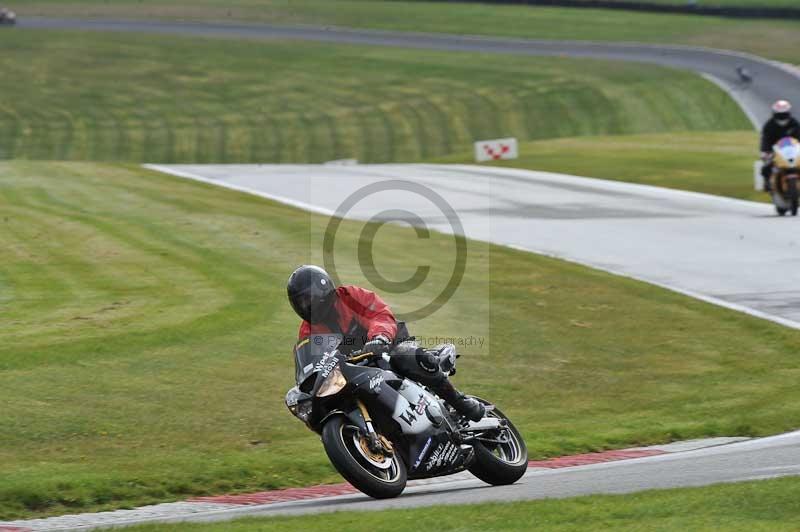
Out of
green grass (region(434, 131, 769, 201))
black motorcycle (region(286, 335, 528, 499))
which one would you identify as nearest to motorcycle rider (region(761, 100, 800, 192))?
green grass (region(434, 131, 769, 201))

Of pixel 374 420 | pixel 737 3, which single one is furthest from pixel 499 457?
pixel 737 3

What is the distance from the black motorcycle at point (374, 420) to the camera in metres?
10.0

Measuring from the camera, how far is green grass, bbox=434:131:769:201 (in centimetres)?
3691

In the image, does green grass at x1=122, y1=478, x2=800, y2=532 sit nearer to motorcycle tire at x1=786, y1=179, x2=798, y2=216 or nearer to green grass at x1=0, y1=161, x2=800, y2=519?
green grass at x1=0, y1=161, x2=800, y2=519

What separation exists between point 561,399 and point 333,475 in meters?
3.79

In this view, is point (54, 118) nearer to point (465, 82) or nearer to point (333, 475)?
point (465, 82)

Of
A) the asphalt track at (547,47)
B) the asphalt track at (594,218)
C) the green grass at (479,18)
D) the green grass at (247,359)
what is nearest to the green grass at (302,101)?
the asphalt track at (547,47)

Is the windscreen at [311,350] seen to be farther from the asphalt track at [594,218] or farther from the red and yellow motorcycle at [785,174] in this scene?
the red and yellow motorcycle at [785,174]

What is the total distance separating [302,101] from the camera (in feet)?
186

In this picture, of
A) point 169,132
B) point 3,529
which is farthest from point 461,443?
point 169,132

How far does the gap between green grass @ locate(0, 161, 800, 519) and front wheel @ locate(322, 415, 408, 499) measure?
6.02 ft

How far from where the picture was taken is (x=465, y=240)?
86.3 feet

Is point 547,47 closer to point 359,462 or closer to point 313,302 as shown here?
point 313,302

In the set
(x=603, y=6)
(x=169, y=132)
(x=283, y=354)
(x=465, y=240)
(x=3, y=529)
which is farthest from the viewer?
(x=603, y=6)
